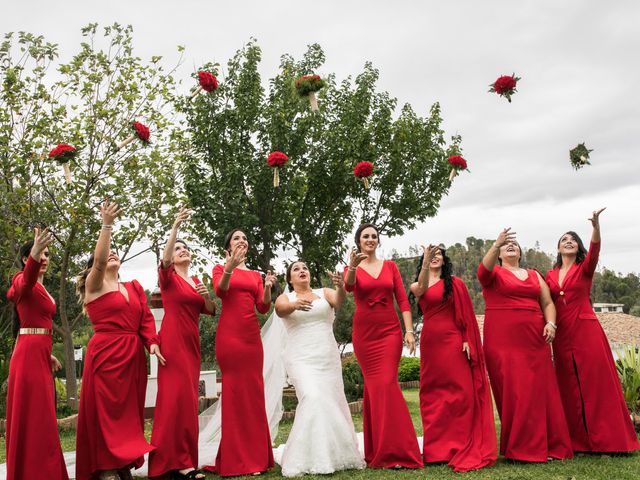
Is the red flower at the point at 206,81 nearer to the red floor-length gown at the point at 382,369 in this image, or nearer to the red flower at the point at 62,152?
the red flower at the point at 62,152

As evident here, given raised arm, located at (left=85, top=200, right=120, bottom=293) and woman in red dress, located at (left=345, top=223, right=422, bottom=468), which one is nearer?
raised arm, located at (left=85, top=200, right=120, bottom=293)

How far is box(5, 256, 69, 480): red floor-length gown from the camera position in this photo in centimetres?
522

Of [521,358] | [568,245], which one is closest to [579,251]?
[568,245]

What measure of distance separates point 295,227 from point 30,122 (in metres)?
Answer: 5.74

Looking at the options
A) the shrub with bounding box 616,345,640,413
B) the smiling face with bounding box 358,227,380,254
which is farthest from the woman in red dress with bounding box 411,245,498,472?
the shrub with bounding box 616,345,640,413

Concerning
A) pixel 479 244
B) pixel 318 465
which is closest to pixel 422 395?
pixel 318 465

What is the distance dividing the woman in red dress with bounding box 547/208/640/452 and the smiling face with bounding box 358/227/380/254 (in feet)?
6.57

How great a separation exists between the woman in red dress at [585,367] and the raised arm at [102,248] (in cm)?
467

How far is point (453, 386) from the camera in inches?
257

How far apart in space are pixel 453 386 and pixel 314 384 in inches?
57.9

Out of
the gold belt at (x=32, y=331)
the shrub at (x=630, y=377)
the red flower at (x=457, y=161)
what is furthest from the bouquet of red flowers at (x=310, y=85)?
the shrub at (x=630, y=377)

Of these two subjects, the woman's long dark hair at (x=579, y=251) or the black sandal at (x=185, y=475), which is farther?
the woman's long dark hair at (x=579, y=251)

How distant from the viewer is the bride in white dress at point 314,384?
Result: 20.0ft

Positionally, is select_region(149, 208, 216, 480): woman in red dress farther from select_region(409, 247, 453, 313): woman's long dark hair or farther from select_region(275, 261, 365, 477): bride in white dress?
select_region(409, 247, 453, 313): woman's long dark hair
